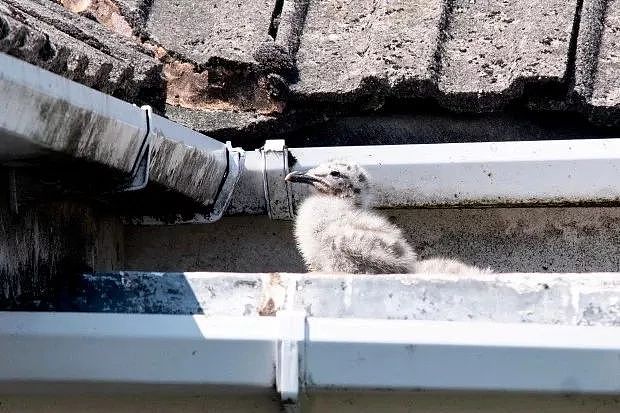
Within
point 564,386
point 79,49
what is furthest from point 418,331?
point 79,49

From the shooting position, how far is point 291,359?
2.09 m

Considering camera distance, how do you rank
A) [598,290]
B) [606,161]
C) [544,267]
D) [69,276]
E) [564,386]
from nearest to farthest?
1. [564,386]
2. [598,290]
3. [69,276]
4. [606,161]
5. [544,267]

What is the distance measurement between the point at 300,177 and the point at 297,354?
3.61 ft

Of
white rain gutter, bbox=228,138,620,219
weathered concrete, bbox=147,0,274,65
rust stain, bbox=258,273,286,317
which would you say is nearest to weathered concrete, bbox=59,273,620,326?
rust stain, bbox=258,273,286,317

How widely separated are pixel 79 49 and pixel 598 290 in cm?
132

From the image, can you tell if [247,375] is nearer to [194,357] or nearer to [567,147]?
[194,357]

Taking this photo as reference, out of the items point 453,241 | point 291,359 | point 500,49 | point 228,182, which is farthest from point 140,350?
point 500,49

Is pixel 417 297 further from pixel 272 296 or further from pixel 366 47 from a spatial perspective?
pixel 366 47

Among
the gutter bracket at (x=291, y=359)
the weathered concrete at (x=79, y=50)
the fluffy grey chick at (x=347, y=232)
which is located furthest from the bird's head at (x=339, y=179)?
the gutter bracket at (x=291, y=359)

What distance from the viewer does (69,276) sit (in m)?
2.62

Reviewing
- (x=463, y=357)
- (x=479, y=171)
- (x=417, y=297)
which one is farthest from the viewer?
(x=479, y=171)

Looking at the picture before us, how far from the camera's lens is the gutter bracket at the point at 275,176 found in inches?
121

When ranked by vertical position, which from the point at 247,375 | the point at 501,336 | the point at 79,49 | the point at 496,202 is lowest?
the point at 247,375

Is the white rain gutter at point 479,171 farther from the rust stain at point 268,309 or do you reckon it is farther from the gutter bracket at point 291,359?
the gutter bracket at point 291,359
